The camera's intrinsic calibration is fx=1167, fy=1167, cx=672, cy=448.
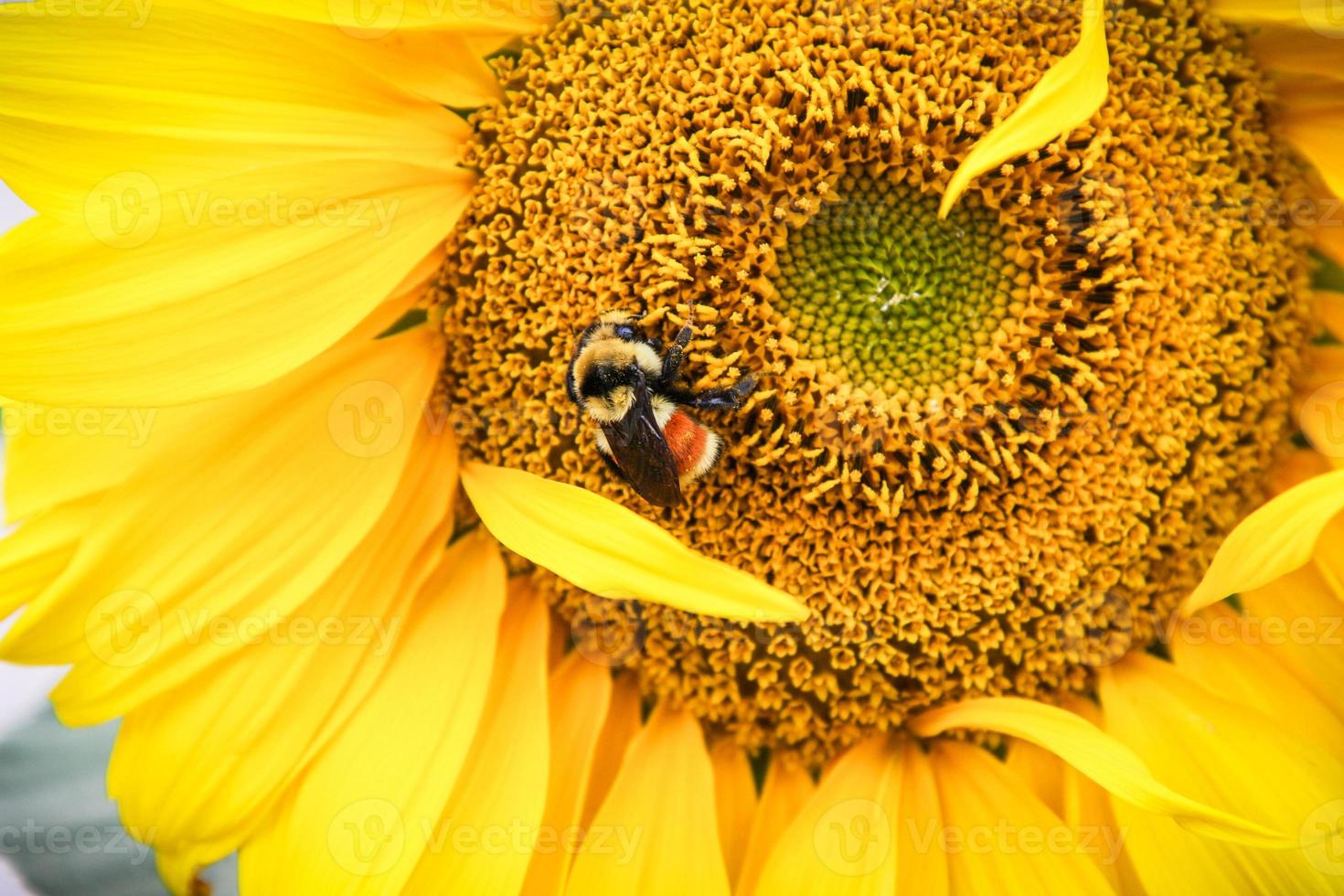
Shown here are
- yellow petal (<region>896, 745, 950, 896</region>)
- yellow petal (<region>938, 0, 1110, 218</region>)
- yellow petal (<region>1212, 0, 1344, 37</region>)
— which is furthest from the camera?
yellow petal (<region>896, 745, 950, 896</region>)

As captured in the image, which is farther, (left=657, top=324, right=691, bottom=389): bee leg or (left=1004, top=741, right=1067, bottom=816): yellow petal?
(left=1004, top=741, right=1067, bottom=816): yellow petal

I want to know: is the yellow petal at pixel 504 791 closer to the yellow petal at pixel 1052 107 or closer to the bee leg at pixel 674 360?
the bee leg at pixel 674 360

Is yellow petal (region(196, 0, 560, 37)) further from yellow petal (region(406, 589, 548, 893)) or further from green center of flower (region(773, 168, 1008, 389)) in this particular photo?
yellow petal (region(406, 589, 548, 893))

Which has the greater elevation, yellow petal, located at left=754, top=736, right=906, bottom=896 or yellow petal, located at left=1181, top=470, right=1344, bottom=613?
yellow petal, located at left=1181, top=470, right=1344, bottom=613

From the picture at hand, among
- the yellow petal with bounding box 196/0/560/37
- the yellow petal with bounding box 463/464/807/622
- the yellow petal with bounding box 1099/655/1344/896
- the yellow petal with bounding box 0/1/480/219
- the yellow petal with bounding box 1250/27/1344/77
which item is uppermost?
the yellow petal with bounding box 1250/27/1344/77

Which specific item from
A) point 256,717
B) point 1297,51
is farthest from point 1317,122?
point 256,717

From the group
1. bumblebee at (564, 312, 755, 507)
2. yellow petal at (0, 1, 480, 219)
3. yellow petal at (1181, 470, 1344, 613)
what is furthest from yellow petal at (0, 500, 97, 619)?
yellow petal at (1181, 470, 1344, 613)
